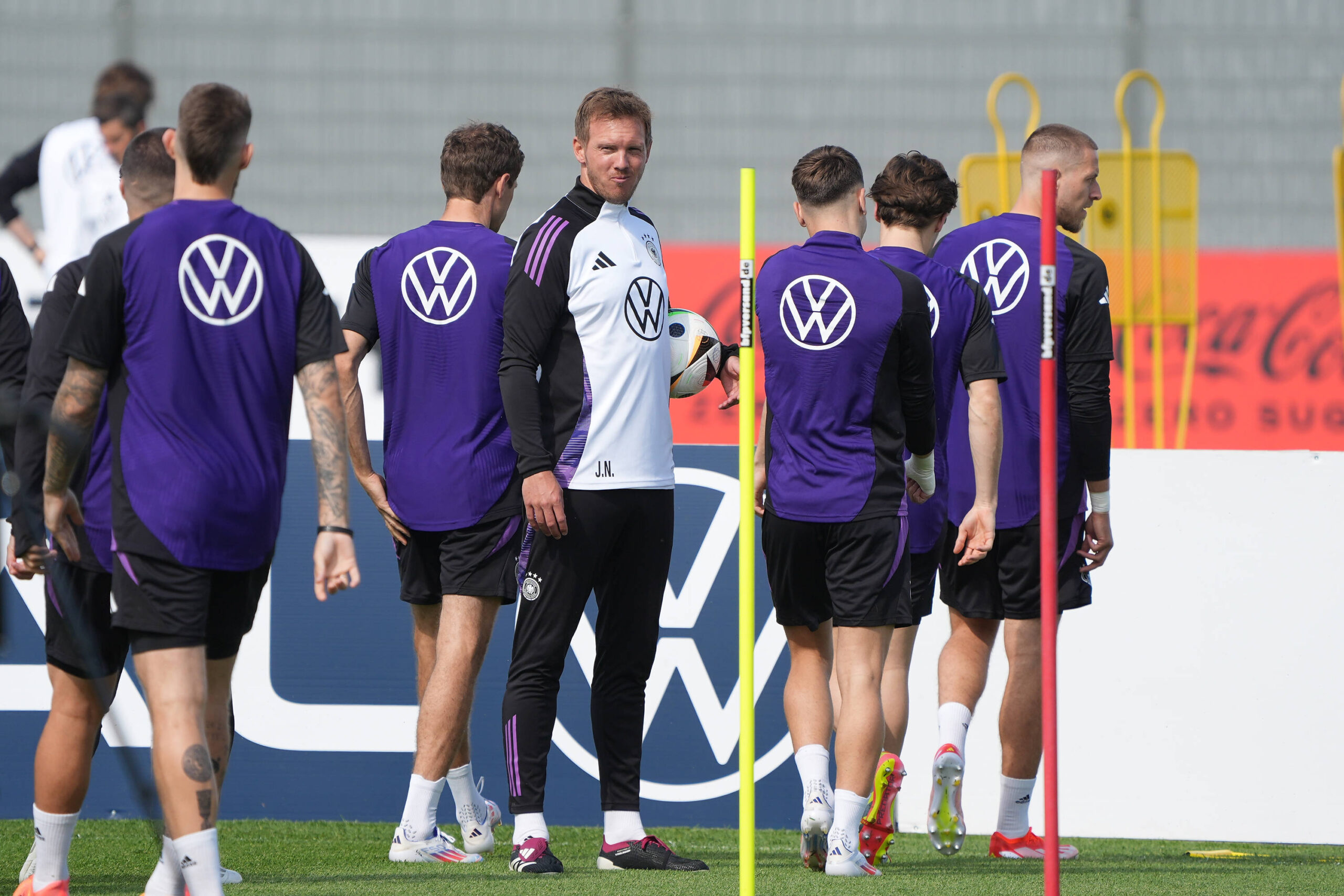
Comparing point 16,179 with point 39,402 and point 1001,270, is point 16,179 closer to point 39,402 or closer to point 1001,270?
point 39,402

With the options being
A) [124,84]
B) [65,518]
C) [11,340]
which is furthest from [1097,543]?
[124,84]

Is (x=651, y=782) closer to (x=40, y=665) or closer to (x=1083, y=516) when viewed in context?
(x=1083, y=516)

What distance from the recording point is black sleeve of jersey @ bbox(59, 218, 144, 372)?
301 centimetres

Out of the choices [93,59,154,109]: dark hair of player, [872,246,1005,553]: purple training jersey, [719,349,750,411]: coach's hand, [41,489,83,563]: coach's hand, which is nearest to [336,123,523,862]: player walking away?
[719,349,750,411]: coach's hand

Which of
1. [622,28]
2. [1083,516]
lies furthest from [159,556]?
[622,28]

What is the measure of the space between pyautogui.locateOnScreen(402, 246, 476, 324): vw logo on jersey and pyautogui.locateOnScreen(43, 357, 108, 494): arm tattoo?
148 cm

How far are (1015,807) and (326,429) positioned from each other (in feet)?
8.39

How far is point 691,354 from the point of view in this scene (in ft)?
14.8

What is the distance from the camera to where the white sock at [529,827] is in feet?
13.6

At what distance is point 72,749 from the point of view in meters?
3.57

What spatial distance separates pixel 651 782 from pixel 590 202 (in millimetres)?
2040

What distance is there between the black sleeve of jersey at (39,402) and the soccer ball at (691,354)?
5.13 ft

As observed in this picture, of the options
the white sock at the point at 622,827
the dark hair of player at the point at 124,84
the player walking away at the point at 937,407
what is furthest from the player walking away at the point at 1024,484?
the dark hair of player at the point at 124,84

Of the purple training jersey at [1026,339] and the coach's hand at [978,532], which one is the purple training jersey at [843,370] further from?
the purple training jersey at [1026,339]
